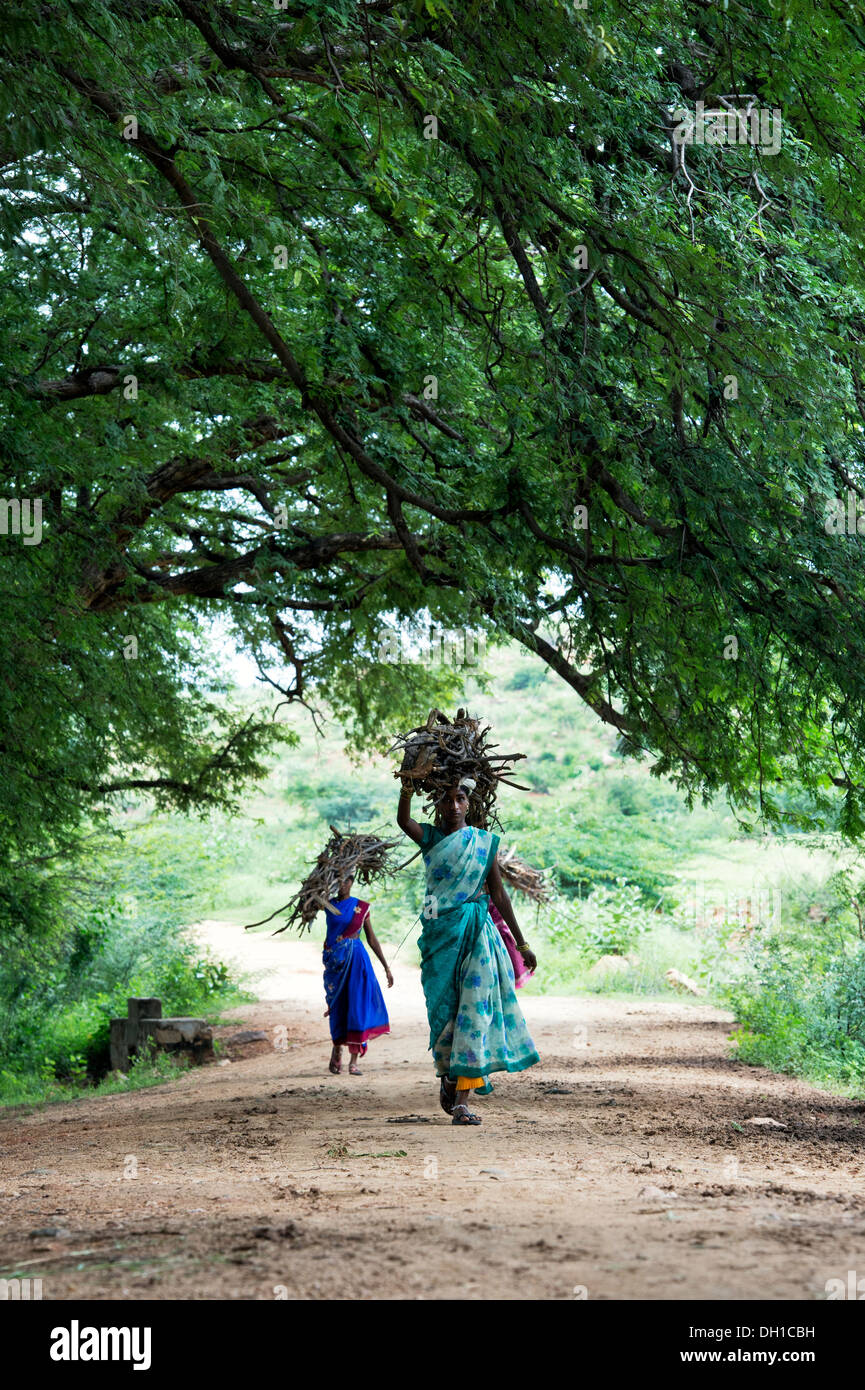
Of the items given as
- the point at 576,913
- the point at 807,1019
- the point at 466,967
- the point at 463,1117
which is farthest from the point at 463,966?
the point at 576,913

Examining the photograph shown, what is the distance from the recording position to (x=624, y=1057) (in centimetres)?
1188

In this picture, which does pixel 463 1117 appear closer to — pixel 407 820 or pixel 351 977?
pixel 407 820

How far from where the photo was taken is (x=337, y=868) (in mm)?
10945

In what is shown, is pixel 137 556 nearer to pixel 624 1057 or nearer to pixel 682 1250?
pixel 624 1057

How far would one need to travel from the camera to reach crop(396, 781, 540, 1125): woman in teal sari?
6.75 meters

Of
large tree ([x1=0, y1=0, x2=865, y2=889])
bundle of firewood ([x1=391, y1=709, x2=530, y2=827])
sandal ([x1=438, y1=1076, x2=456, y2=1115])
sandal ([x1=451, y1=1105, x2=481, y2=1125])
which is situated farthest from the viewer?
bundle of firewood ([x1=391, y1=709, x2=530, y2=827])

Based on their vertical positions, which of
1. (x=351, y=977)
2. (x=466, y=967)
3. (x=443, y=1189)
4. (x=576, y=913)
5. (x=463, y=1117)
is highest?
(x=466, y=967)

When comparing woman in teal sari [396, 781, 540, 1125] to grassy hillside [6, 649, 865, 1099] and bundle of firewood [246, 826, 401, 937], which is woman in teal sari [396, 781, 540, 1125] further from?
bundle of firewood [246, 826, 401, 937]

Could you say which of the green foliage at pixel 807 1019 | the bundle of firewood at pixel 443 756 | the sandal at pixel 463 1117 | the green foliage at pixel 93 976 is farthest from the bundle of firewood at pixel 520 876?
the green foliage at pixel 93 976

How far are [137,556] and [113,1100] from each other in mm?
5611

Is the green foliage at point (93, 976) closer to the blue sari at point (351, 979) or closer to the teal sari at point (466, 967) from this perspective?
the blue sari at point (351, 979)

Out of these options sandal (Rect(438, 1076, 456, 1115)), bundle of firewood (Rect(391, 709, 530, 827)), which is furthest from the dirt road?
bundle of firewood (Rect(391, 709, 530, 827))

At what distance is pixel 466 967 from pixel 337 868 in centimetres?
419

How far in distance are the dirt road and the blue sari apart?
0.50m
